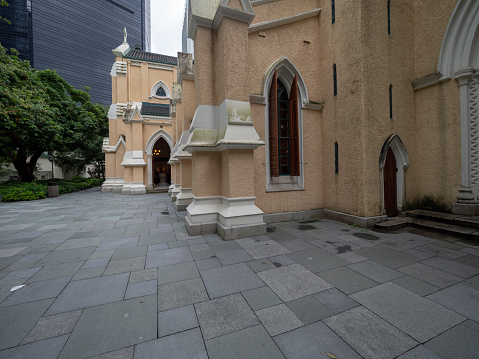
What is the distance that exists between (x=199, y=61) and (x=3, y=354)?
5896 millimetres

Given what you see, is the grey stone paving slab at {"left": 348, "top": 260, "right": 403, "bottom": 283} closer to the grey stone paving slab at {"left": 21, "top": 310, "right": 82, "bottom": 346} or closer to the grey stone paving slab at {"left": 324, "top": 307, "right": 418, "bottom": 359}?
the grey stone paving slab at {"left": 324, "top": 307, "right": 418, "bottom": 359}

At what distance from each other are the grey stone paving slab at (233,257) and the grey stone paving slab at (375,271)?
173 cm

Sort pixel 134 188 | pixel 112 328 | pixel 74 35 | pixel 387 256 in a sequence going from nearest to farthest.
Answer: pixel 112 328 → pixel 387 256 → pixel 134 188 → pixel 74 35

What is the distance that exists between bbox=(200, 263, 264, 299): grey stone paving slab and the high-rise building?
2869 inches

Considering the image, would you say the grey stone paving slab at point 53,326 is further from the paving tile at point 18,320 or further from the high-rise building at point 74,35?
the high-rise building at point 74,35

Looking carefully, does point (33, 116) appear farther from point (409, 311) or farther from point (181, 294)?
point (409, 311)

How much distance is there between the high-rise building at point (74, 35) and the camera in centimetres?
5203

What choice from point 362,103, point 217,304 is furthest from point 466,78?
point 217,304

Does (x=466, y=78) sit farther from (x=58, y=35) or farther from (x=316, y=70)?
(x=58, y=35)

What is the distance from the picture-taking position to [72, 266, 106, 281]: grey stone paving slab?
3.05 m

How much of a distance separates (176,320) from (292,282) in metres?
1.56

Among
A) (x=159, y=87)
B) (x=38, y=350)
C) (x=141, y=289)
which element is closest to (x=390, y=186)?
(x=141, y=289)

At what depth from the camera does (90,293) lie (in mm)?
2625

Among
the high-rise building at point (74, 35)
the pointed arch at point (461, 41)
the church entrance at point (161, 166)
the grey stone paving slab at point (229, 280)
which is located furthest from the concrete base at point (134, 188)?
the high-rise building at point (74, 35)
